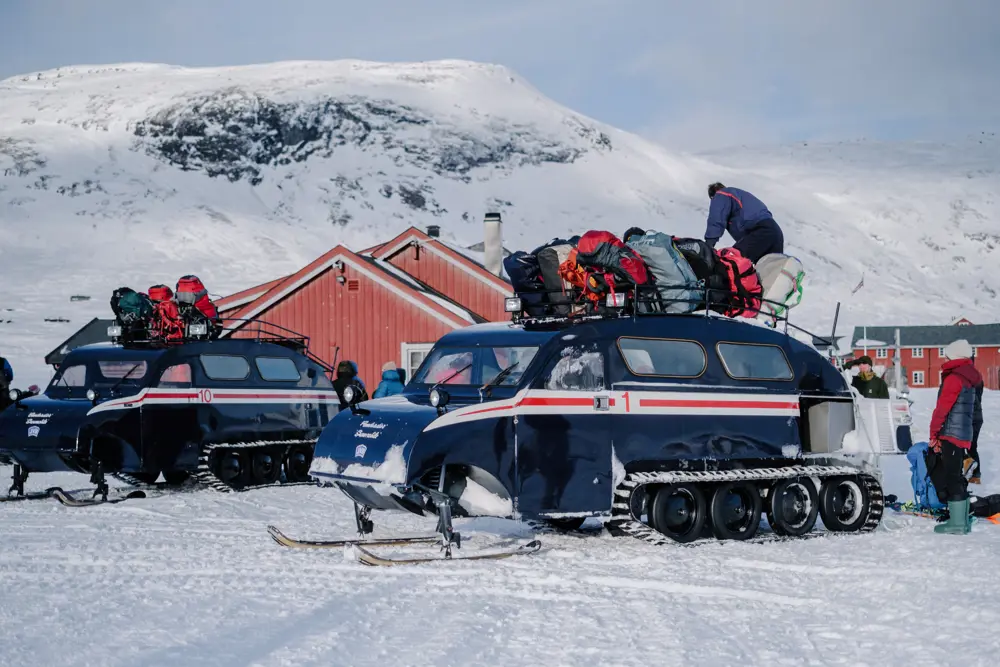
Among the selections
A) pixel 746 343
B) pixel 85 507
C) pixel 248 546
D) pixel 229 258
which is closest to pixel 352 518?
pixel 248 546

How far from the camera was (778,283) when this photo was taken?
479 inches

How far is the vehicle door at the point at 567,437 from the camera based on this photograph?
9.70 meters

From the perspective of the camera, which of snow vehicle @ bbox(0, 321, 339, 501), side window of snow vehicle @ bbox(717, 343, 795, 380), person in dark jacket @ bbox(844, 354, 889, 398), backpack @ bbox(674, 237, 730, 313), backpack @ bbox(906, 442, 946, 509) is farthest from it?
person in dark jacket @ bbox(844, 354, 889, 398)

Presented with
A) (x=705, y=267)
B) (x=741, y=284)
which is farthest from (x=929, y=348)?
(x=705, y=267)

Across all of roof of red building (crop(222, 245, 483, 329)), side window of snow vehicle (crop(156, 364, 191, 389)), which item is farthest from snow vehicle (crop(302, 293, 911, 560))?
roof of red building (crop(222, 245, 483, 329))

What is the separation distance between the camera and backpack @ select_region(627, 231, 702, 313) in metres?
10.8

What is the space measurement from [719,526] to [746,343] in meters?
1.74

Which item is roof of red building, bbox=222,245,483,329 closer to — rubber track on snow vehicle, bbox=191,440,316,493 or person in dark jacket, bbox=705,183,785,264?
rubber track on snow vehicle, bbox=191,440,316,493

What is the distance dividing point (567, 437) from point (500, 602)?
7.15ft

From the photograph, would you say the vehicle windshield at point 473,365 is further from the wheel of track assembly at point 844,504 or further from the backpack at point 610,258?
the wheel of track assembly at point 844,504

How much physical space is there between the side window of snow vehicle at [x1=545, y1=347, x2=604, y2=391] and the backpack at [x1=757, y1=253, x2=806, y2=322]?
258cm

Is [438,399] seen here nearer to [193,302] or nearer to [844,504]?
[844,504]

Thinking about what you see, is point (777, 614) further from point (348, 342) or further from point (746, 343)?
point (348, 342)

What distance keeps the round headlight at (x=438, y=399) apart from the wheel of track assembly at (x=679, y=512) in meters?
2.12
